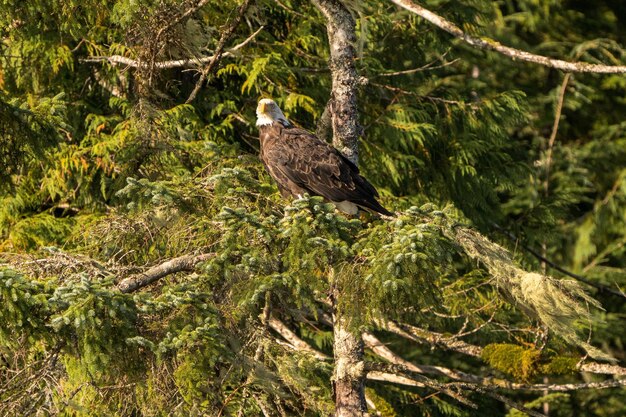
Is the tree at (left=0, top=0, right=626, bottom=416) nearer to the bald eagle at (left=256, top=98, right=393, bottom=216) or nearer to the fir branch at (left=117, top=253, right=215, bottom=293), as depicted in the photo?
the fir branch at (left=117, top=253, right=215, bottom=293)

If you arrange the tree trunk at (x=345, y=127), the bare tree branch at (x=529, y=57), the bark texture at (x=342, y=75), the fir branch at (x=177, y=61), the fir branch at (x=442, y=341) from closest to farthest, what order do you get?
the bare tree branch at (x=529, y=57), the tree trunk at (x=345, y=127), the bark texture at (x=342, y=75), the fir branch at (x=442, y=341), the fir branch at (x=177, y=61)

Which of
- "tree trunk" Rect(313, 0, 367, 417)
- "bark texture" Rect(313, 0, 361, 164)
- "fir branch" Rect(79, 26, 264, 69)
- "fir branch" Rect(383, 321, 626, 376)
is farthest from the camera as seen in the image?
"fir branch" Rect(79, 26, 264, 69)

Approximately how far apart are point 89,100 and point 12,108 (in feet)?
10.2

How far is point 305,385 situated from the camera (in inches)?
284

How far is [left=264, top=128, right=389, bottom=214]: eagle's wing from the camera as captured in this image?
7.93 meters

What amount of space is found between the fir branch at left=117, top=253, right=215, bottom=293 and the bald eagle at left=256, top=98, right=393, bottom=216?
1193 millimetres

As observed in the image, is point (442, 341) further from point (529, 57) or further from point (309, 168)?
point (529, 57)

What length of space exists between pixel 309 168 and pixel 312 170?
0.03 m

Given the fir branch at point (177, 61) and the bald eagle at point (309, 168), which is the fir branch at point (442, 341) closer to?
the bald eagle at point (309, 168)

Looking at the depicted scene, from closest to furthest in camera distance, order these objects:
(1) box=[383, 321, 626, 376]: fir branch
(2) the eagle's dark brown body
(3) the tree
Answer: (3) the tree, (1) box=[383, 321, 626, 376]: fir branch, (2) the eagle's dark brown body

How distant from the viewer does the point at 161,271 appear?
683 cm

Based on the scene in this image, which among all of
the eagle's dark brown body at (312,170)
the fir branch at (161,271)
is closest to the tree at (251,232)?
the fir branch at (161,271)

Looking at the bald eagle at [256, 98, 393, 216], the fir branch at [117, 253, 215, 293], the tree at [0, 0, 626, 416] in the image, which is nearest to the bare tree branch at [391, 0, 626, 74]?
the tree at [0, 0, 626, 416]

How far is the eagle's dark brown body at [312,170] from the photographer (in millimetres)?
7934
